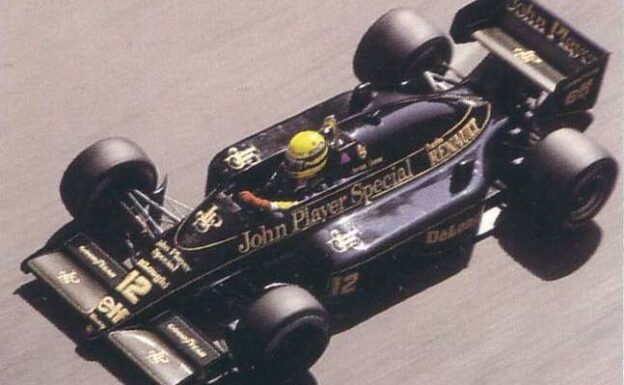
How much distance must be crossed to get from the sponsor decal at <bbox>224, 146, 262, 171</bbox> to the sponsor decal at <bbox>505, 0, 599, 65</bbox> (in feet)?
10.7

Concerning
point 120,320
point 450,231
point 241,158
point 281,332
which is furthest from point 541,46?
point 120,320

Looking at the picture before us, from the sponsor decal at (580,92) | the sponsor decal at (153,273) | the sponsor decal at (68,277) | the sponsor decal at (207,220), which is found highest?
the sponsor decal at (207,220)

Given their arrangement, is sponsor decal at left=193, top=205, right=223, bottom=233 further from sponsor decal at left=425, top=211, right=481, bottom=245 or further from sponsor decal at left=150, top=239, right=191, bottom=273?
sponsor decal at left=425, top=211, right=481, bottom=245

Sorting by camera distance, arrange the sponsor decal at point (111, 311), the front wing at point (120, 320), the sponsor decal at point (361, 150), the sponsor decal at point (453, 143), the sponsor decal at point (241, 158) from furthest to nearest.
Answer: the sponsor decal at point (453, 143)
the sponsor decal at point (361, 150)
the sponsor decal at point (241, 158)
the sponsor decal at point (111, 311)
the front wing at point (120, 320)

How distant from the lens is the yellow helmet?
42.9 ft

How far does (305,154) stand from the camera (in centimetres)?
1305

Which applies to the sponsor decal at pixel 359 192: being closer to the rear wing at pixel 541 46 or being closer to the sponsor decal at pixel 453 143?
the sponsor decal at pixel 453 143

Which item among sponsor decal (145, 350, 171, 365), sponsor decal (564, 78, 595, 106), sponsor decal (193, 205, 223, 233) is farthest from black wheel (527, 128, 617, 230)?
sponsor decal (145, 350, 171, 365)

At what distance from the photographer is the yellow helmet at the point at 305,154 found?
1306 cm

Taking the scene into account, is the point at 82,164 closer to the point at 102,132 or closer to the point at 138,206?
the point at 138,206

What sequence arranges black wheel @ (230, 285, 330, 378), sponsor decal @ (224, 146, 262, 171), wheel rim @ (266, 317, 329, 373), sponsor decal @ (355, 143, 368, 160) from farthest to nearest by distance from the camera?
sponsor decal @ (355, 143, 368, 160)
sponsor decal @ (224, 146, 262, 171)
wheel rim @ (266, 317, 329, 373)
black wheel @ (230, 285, 330, 378)

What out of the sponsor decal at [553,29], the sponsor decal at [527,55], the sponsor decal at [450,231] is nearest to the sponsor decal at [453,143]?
the sponsor decal at [450,231]

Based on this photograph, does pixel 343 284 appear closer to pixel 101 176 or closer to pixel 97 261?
pixel 97 261

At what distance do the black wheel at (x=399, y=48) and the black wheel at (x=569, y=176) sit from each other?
1709 mm
